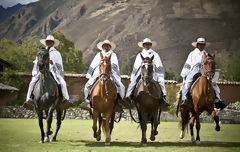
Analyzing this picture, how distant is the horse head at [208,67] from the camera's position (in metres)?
12.1

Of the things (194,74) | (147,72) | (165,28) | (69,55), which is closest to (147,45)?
(194,74)

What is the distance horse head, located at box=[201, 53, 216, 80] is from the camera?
1206 centimetres

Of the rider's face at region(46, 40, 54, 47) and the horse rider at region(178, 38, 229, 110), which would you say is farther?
the rider's face at region(46, 40, 54, 47)

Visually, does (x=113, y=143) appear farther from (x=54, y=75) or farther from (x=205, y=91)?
(x=205, y=91)

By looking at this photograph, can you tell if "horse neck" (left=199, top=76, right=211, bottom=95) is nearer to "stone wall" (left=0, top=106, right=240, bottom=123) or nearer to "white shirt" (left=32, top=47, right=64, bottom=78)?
"white shirt" (left=32, top=47, right=64, bottom=78)

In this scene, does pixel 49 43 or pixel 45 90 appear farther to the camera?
pixel 49 43

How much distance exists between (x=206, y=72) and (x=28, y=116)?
21980mm

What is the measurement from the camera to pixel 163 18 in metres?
162

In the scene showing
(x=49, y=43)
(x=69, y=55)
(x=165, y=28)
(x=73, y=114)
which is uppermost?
(x=165, y=28)

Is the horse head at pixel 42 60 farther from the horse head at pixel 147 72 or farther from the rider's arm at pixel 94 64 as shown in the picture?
the horse head at pixel 147 72

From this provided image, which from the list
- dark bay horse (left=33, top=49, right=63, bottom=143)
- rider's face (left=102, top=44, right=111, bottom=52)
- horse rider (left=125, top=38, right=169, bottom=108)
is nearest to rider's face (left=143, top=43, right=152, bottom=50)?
horse rider (left=125, top=38, right=169, bottom=108)

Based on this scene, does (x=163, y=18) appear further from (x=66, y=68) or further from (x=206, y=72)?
(x=206, y=72)

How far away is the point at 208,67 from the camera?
12102 mm

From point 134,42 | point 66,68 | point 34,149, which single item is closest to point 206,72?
point 34,149
